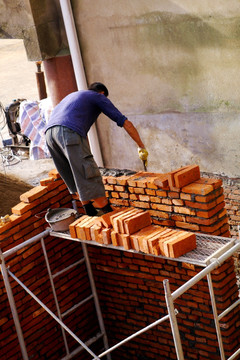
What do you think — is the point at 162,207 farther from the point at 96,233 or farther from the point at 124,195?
the point at 96,233

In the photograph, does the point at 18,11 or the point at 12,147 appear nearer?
the point at 18,11

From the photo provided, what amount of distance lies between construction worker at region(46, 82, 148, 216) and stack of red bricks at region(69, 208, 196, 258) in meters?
0.33

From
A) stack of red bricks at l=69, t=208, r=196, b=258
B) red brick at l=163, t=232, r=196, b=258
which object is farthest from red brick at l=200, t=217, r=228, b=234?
red brick at l=163, t=232, r=196, b=258

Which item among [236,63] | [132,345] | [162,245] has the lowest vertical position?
[132,345]

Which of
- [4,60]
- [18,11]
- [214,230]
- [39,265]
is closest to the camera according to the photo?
[214,230]

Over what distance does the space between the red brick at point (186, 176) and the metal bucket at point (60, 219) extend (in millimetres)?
1264

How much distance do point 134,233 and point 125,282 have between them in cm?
129

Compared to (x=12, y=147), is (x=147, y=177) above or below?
above

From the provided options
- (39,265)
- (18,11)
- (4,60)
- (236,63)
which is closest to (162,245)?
(39,265)

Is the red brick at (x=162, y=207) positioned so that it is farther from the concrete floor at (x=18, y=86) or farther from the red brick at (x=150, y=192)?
the concrete floor at (x=18, y=86)

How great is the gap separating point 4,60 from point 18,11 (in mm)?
18283

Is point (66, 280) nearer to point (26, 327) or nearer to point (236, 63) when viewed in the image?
point (26, 327)

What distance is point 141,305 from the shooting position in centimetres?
687

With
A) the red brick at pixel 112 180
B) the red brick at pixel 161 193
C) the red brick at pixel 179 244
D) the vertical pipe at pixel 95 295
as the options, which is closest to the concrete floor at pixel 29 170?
the vertical pipe at pixel 95 295
